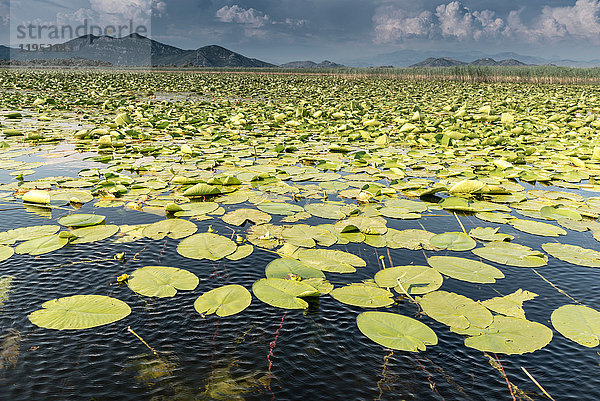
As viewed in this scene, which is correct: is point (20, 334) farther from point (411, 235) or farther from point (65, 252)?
point (411, 235)

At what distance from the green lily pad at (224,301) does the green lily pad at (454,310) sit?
3.13 feet

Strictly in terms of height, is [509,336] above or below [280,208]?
below

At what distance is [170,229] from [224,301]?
1.15 m

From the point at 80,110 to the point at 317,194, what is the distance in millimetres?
10269

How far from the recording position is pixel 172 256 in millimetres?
2500

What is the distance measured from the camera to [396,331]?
173cm

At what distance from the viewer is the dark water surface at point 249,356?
1439 millimetres

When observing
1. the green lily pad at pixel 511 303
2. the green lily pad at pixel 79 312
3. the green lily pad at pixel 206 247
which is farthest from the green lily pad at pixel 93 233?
the green lily pad at pixel 511 303

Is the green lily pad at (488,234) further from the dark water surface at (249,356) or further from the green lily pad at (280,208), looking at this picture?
the green lily pad at (280,208)

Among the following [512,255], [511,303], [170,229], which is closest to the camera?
[511,303]

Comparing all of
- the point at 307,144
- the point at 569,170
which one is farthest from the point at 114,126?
the point at 569,170

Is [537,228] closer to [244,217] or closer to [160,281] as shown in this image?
[244,217]

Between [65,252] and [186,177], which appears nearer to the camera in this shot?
[65,252]

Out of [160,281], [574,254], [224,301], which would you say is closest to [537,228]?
[574,254]
